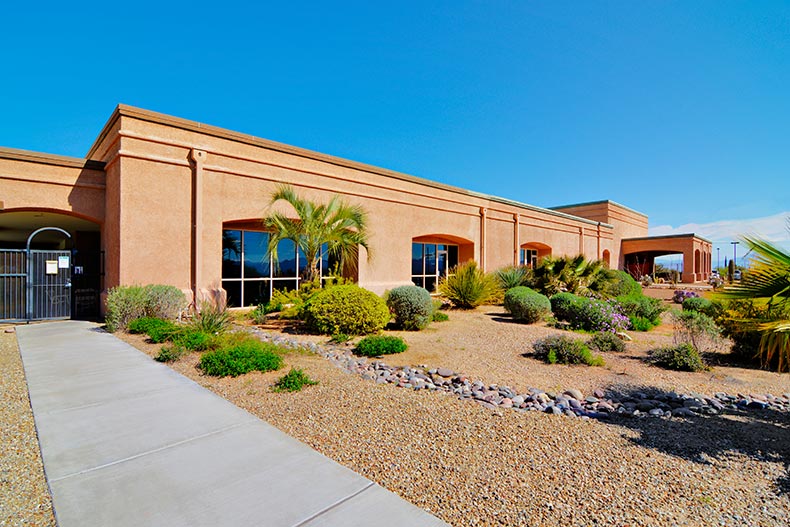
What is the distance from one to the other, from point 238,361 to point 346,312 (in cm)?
325

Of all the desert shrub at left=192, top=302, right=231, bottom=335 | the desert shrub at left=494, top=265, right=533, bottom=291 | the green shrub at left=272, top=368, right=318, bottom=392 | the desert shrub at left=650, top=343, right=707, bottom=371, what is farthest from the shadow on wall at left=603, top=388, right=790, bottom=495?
the desert shrub at left=494, top=265, right=533, bottom=291

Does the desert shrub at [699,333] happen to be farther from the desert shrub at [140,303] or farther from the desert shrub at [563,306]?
the desert shrub at [140,303]

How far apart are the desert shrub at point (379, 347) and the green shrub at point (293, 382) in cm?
191

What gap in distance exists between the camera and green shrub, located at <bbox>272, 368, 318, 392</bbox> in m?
5.33

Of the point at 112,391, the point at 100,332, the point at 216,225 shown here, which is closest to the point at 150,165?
the point at 216,225

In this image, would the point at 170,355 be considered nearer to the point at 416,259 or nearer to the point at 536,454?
the point at 536,454

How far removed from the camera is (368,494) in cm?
287

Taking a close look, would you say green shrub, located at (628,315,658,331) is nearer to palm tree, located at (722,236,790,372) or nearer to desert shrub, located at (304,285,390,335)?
desert shrub, located at (304,285,390,335)

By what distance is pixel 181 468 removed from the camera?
3.19 m

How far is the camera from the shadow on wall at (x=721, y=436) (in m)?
3.65

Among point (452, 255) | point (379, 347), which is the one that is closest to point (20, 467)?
point (379, 347)

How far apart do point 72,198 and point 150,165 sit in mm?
2662

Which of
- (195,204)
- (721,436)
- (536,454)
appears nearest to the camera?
(536,454)

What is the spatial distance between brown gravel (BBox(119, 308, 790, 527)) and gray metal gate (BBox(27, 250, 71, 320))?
8.04 metres
